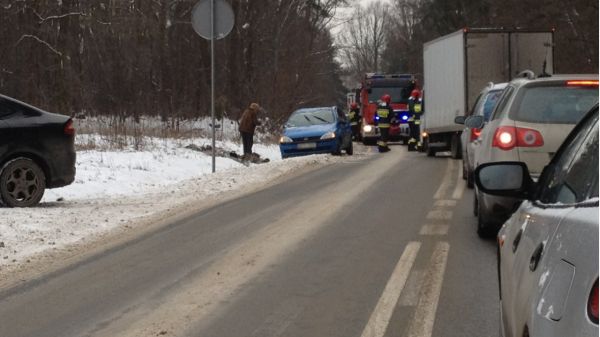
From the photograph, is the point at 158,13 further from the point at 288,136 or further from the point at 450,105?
the point at 450,105

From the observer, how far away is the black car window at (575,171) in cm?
287

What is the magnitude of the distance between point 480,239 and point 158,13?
35.9 metres

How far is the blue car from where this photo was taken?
2353 centimetres

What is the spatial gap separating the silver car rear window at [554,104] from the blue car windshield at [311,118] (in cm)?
1605

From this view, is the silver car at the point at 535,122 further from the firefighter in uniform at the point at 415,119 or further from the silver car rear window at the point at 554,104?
the firefighter in uniform at the point at 415,119

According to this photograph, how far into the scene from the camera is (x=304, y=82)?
135ft

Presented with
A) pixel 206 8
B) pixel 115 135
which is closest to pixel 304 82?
pixel 115 135

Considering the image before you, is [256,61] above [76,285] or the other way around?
above

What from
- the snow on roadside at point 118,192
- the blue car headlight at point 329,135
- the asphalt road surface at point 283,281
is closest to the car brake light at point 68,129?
the snow on roadside at point 118,192

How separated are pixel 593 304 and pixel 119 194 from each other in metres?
12.3

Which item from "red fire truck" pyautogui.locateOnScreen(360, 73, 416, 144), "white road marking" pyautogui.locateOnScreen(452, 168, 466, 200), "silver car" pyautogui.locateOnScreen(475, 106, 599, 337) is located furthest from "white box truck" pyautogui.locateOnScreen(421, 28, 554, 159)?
"silver car" pyautogui.locateOnScreen(475, 106, 599, 337)

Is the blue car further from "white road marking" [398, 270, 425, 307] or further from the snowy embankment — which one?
"white road marking" [398, 270, 425, 307]

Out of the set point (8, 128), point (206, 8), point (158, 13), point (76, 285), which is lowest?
point (76, 285)

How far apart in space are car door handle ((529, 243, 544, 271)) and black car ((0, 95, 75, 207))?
9.46m
